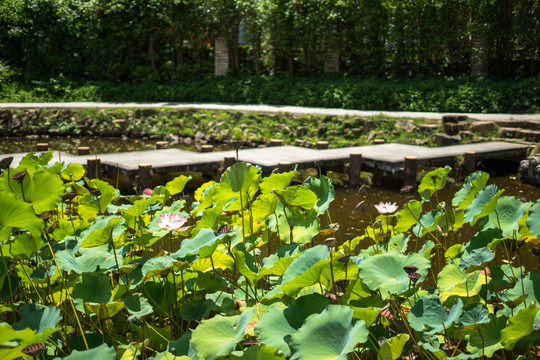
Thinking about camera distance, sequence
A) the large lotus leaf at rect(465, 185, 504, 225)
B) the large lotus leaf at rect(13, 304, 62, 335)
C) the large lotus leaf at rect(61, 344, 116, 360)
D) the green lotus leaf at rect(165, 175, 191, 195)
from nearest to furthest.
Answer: the large lotus leaf at rect(61, 344, 116, 360), the large lotus leaf at rect(13, 304, 62, 335), the large lotus leaf at rect(465, 185, 504, 225), the green lotus leaf at rect(165, 175, 191, 195)

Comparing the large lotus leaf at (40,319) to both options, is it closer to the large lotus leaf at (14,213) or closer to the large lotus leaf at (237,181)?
the large lotus leaf at (14,213)

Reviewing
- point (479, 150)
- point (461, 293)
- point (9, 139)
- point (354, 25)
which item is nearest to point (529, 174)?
point (479, 150)

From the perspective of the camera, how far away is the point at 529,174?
322 inches

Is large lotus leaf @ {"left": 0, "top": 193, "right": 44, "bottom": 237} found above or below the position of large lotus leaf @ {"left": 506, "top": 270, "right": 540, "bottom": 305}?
above

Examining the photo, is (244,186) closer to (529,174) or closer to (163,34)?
(529,174)

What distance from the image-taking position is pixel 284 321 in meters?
1.53

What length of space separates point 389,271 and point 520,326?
432 millimetres

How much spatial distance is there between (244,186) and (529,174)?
7.02 m

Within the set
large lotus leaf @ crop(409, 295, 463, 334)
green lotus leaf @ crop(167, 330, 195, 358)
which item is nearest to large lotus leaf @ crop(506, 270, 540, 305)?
large lotus leaf @ crop(409, 295, 463, 334)

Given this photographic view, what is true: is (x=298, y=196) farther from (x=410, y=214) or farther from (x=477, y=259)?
→ (x=477, y=259)

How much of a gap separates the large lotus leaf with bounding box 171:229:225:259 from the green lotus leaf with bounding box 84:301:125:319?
22cm

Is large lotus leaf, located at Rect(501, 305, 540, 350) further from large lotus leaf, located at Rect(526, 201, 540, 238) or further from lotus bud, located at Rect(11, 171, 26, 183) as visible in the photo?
lotus bud, located at Rect(11, 171, 26, 183)

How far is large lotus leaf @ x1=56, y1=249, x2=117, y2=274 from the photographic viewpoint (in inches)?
71.7

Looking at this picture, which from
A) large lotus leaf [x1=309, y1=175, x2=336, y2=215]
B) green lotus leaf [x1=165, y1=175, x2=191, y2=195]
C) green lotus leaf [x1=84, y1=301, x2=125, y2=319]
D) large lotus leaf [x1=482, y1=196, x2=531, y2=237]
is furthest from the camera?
green lotus leaf [x1=165, y1=175, x2=191, y2=195]
